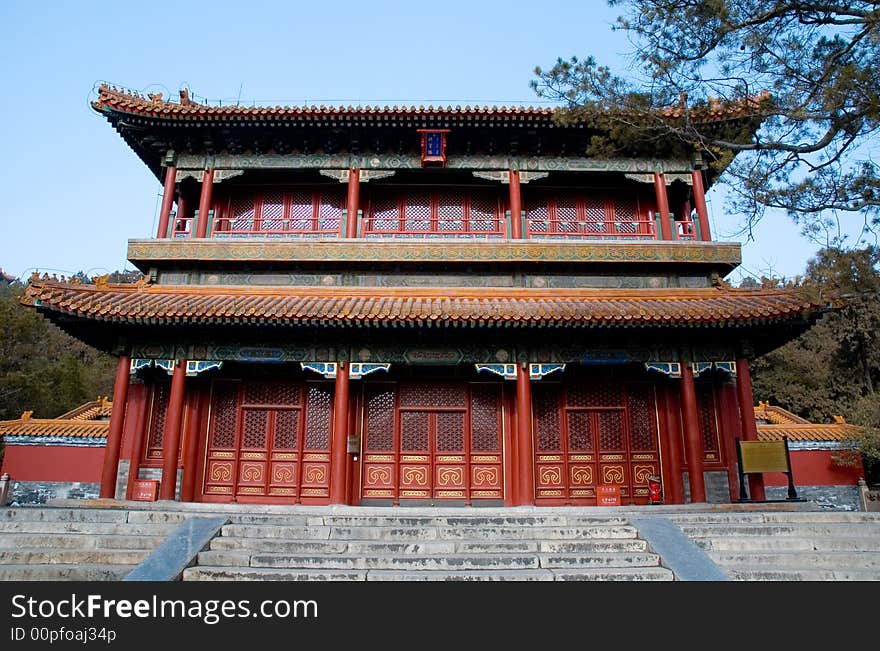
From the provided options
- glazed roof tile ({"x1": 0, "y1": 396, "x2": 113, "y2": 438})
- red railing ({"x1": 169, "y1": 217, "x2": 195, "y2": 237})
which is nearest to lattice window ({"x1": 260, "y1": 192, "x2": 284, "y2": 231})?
red railing ({"x1": 169, "y1": 217, "x2": 195, "y2": 237})

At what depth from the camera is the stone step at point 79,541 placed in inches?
284

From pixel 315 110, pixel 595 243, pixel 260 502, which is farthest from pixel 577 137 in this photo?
pixel 260 502

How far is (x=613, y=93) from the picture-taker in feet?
27.2

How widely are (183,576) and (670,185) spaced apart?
1227cm

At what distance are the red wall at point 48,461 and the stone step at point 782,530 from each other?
14817 millimetres

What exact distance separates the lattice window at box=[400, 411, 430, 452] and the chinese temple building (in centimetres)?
4

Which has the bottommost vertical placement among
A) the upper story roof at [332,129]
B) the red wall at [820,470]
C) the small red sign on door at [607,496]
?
the small red sign on door at [607,496]

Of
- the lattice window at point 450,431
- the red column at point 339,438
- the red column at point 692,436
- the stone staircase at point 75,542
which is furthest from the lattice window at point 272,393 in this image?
the red column at point 692,436

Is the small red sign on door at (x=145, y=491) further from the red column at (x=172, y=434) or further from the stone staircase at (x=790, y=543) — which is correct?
the stone staircase at (x=790, y=543)

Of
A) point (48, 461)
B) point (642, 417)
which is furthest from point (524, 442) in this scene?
point (48, 461)

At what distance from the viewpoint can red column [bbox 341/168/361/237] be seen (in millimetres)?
12742

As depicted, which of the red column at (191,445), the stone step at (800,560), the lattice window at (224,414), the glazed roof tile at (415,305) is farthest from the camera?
the lattice window at (224,414)

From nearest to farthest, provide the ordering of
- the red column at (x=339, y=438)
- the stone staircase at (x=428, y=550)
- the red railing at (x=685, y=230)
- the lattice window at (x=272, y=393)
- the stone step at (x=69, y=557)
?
1. the stone staircase at (x=428, y=550)
2. the stone step at (x=69, y=557)
3. the red column at (x=339, y=438)
4. the lattice window at (x=272, y=393)
5. the red railing at (x=685, y=230)

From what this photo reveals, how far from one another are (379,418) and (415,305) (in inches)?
96.7
